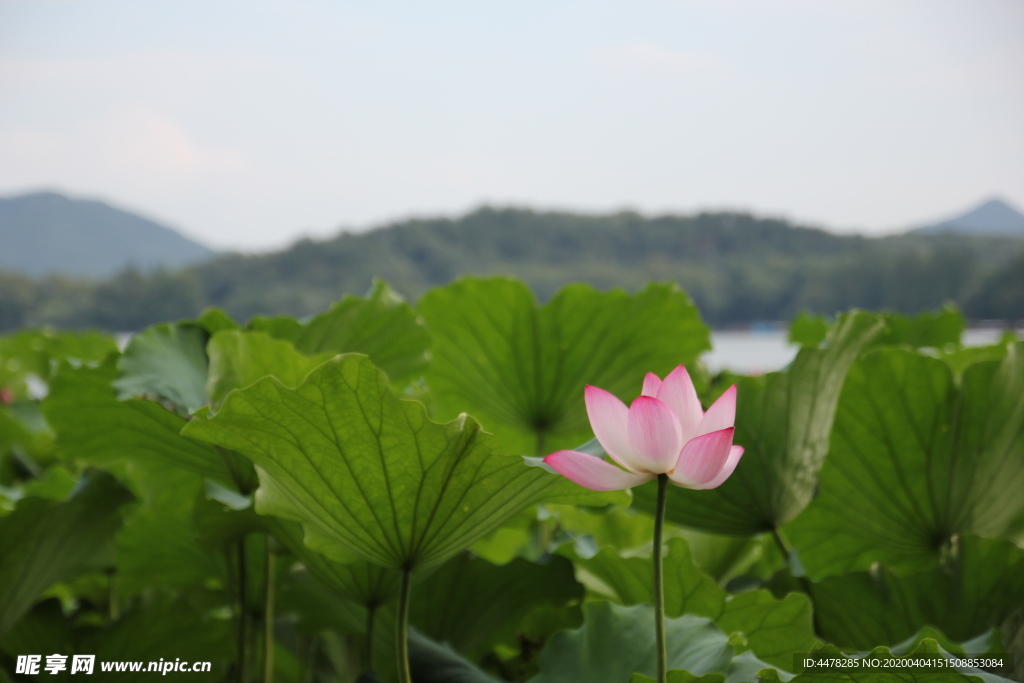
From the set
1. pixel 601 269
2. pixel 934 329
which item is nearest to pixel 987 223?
pixel 934 329

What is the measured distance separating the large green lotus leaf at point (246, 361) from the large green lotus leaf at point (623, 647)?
280mm

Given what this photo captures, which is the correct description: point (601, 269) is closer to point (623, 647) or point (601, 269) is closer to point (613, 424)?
point (623, 647)

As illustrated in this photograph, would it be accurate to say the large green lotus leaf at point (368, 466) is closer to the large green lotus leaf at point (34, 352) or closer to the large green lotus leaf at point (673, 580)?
the large green lotus leaf at point (673, 580)

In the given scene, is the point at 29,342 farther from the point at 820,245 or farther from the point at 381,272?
the point at 381,272

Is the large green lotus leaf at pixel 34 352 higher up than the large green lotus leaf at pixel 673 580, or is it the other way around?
the large green lotus leaf at pixel 34 352

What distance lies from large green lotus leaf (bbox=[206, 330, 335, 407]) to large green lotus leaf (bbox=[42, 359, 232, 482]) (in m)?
0.07

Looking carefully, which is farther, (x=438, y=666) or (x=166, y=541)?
(x=166, y=541)

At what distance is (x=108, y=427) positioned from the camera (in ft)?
2.28

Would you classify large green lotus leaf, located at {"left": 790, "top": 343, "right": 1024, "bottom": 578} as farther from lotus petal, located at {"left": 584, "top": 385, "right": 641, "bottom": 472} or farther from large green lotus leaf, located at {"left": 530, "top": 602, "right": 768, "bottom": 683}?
lotus petal, located at {"left": 584, "top": 385, "right": 641, "bottom": 472}

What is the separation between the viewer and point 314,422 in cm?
44

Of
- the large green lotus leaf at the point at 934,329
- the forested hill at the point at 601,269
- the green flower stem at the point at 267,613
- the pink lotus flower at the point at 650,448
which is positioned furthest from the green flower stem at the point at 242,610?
the large green lotus leaf at the point at 934,329

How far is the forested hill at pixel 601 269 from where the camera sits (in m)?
8.54

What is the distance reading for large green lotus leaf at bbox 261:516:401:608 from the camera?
55cm

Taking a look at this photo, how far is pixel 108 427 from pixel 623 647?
49 cm
